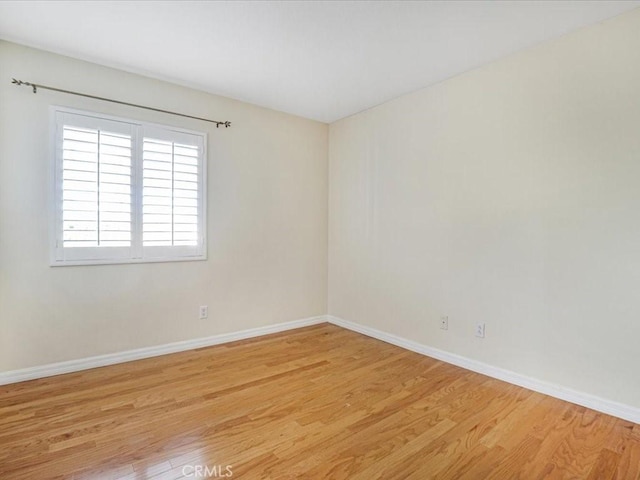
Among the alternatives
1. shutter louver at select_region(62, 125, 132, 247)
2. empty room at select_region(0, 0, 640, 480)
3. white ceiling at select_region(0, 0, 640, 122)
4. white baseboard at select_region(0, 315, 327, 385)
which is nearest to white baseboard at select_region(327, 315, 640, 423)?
empty room at select_region(0, 0, 640, 480)

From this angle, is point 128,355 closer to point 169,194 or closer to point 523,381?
point 169,194

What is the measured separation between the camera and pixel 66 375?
8.59 feet

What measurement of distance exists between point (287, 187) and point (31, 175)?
226 cm

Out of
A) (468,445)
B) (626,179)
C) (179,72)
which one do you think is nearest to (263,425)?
(468,445)

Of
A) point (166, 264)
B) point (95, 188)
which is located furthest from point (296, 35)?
point (166, 264)

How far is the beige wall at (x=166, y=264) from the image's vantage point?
2.48 metres

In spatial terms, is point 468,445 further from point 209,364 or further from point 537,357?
point 209,364

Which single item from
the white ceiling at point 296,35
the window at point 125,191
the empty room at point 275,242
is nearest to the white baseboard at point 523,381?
the empty room at point 275,242

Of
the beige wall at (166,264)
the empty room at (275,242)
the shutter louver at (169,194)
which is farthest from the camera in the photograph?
the shutter louver at (169,194)

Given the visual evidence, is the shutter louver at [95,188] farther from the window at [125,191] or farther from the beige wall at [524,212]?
the beige wall at [524,212]

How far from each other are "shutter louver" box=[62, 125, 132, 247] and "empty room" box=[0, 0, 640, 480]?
0.6 inches

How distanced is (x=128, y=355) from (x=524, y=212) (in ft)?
11.3

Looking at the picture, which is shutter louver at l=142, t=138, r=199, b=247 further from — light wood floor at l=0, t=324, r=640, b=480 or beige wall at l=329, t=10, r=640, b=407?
beige wall at l=329, t=10, r=640, b=407

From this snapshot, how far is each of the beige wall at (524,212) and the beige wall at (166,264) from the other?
0.93 m
